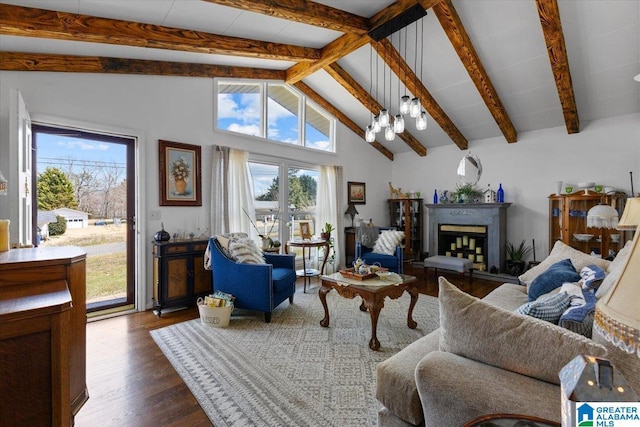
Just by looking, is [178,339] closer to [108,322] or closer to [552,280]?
[108,322]

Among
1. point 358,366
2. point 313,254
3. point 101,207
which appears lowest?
point 358,366

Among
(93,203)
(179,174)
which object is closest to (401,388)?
(179,174)

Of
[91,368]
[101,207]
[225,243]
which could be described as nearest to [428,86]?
[225,243]

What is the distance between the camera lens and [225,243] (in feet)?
11.3

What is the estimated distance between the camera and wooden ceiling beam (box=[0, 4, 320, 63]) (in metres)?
2.31

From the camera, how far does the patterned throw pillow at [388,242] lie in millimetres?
4992

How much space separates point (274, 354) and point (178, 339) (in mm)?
A: 996

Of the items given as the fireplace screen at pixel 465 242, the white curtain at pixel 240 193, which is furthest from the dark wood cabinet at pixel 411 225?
the white curtain at pixel 240 193

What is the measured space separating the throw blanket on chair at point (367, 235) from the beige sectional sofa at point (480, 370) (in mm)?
4041

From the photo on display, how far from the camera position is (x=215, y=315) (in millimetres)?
3076

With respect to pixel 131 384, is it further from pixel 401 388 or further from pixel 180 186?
pixel 180 186

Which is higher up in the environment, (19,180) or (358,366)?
(19,180)

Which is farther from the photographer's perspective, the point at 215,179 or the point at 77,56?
the point at 215,179

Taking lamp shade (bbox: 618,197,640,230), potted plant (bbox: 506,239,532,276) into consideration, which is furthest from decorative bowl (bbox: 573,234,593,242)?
lamp shade (bbox: 618,197,640,230)
